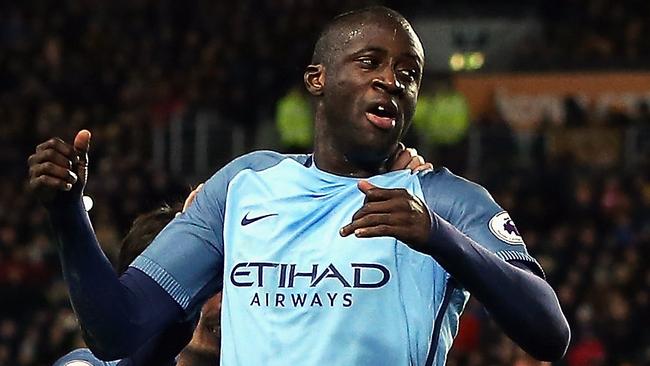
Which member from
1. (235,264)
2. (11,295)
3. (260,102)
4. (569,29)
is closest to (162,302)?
(235,264)

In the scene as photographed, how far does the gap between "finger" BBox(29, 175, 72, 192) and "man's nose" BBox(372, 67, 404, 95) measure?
710 mm

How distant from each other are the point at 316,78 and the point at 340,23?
0.14 m

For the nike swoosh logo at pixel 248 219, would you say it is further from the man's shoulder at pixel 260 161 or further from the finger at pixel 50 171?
the finger at pixel 50 171

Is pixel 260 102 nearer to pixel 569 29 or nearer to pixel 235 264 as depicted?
pixel 569 29

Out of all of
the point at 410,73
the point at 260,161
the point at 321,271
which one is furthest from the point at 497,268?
the point at 260,161

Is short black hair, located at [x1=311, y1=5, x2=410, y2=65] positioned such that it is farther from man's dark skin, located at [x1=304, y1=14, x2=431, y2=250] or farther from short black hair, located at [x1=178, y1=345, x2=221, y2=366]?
short black hair, located at [x1=178, y1=345, x2=221, y2=366]

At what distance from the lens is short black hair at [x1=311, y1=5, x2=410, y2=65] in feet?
11.2

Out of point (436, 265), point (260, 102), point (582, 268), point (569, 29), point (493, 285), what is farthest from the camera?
point (569, 29)

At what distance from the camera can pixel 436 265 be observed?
3.30m

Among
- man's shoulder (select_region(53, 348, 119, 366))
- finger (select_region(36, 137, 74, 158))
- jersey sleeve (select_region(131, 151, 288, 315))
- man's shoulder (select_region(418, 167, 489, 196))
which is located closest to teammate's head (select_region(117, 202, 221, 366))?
man's shoulder (select_region(53, 348, 119, 366))

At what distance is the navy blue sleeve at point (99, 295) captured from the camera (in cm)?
326

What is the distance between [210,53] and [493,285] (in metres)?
14.9

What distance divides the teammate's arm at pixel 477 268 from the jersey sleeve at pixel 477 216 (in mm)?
52

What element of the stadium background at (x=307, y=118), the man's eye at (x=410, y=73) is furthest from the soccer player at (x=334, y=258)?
the stadium background at (x=307, y=118)
